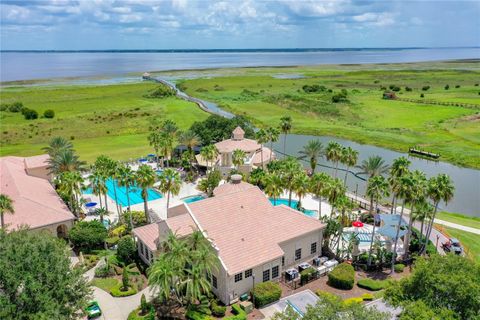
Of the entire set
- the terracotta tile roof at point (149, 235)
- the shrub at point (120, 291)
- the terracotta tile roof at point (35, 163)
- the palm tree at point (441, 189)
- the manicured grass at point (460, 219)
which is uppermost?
the palm tree at point (441, 189)

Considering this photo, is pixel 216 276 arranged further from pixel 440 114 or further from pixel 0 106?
pixel 0 106

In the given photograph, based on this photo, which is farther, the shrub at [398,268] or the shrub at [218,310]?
the shrub at [398,268]

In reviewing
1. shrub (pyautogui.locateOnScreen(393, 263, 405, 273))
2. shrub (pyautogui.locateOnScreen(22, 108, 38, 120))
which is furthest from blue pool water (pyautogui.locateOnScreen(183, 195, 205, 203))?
shrub (pyautogui.locateOnScreen(22, 108, 38, 120))

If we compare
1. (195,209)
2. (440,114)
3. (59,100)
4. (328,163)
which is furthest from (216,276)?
(59,100)

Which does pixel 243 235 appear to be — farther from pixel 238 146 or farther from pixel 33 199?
pixel 238 146

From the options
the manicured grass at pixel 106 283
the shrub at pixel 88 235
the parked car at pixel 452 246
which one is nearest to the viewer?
the manicured grass at pixel 106 283

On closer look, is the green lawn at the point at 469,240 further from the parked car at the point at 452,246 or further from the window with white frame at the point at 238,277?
the window with white frame at the point at 238,277

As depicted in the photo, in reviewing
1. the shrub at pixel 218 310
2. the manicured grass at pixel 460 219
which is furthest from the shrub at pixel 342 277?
the manicured grass at pixel 460 219

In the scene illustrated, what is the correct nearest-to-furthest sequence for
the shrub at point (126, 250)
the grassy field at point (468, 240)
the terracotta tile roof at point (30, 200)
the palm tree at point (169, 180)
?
the shrub at point (126, 250)
the grassy field at point (468, 240)
the terracotta tile roof at point (30, 200)
the palm tree at point (169, 180)
